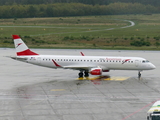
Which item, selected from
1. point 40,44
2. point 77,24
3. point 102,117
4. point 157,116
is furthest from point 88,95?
point 77,24

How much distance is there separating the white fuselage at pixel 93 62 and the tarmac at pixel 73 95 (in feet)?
5.97

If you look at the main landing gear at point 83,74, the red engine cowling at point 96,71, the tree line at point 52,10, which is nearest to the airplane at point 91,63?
the main landing gear at point 83,74

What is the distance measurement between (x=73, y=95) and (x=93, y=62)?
1288cm

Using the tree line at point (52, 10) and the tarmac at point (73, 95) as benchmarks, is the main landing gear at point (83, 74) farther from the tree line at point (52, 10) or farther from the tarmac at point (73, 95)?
the tree line at point (52, 10)

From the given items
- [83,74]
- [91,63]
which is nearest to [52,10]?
[83,74]

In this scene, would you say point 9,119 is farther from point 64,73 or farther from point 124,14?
point 124,14

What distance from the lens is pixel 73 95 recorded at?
4222 cm

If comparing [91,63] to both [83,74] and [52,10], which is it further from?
[52,10]

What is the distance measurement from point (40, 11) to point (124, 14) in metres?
47.3

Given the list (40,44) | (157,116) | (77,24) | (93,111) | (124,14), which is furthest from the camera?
(124,14)

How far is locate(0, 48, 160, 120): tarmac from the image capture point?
34.2 m

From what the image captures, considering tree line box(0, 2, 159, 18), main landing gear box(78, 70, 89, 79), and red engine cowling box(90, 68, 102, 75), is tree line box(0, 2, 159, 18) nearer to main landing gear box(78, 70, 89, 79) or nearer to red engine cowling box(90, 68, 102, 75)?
main landing gear box(78, 70, 89, 79)

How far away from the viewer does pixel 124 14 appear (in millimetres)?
195750

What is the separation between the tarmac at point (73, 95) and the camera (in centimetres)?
3422
